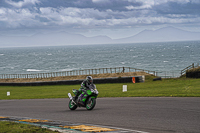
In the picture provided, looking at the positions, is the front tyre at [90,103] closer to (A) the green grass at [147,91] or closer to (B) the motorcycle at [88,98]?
(B) the motorcycle at [88,98]

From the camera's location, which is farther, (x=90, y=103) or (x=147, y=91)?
(x=147, y=91)

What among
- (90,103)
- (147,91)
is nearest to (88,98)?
(90,103)

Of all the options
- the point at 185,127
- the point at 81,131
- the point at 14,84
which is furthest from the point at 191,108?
the point at 14,84

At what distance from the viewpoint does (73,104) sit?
570 inches

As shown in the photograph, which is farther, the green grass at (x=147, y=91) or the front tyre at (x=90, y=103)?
the green grass at (x=147, y=91)

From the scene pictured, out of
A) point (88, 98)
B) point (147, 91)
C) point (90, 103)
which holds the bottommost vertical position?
point (147, 91)

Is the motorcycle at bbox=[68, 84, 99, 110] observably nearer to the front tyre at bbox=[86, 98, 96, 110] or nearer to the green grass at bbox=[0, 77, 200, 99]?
the front tyre at bbox=[86, 98, 96, 110]

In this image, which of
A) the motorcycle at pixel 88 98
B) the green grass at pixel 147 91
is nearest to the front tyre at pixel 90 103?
the motorcycle at pixel 88 98

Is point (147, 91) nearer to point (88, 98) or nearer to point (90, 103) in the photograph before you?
point (90, 103)

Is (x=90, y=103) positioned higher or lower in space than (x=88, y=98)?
→ lower

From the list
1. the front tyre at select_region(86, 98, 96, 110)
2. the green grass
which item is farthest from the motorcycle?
the green grass

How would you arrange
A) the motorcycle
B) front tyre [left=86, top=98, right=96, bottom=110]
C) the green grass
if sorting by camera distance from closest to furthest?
1. the motorcycle
2. front tyre [left=86, top=98, right=96, bottom=110]
3. the green grass

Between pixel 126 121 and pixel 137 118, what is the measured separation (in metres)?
0.62

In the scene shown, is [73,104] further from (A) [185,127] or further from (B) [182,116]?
(A) [185,127]
